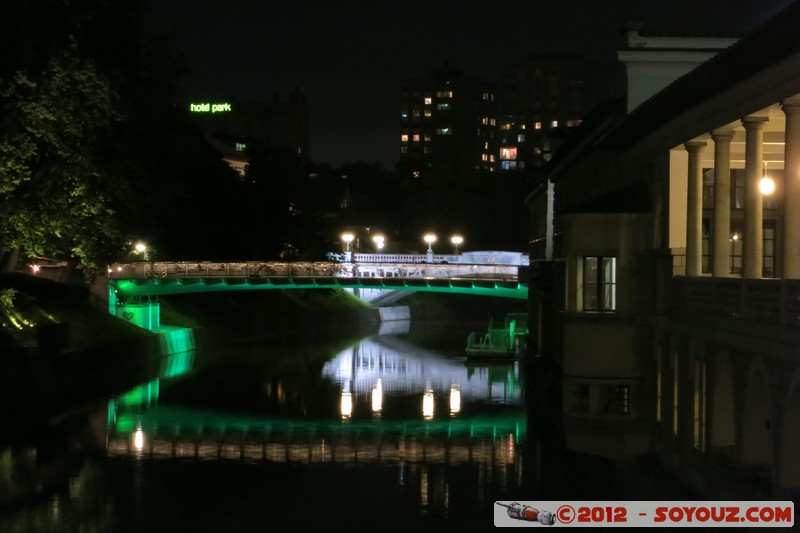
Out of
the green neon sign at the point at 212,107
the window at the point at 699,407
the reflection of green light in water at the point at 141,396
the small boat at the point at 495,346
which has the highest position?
the green neon sign at the point at 212,107

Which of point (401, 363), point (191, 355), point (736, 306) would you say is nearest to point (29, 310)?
point (191, 355)

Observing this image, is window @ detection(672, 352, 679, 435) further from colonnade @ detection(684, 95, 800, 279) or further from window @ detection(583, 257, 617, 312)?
window @ detection(583, 257, 617, 312)

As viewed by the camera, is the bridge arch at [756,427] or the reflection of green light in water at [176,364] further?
the reflection of green light in water at [176,364]

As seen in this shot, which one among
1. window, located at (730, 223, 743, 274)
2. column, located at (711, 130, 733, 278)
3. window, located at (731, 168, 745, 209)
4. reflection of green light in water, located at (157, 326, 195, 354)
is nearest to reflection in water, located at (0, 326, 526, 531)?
reflection of green light in water, located at (157, 326, 195, 354)

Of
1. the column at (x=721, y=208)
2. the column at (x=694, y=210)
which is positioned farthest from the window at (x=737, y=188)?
the column at (x=721, y=208)

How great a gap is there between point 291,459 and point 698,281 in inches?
567

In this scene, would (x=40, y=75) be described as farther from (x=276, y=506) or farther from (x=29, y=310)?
(x=276, y=506)

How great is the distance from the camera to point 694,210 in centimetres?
2816

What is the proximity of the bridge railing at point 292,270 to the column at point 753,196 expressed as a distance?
41.0 metres

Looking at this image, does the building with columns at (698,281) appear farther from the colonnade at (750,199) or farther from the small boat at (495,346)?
the small boat at (495,346)

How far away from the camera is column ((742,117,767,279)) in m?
23.4

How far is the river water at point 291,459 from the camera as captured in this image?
91.0 feet

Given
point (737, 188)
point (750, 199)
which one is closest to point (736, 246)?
point (737, 188)

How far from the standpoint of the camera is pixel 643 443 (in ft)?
105
